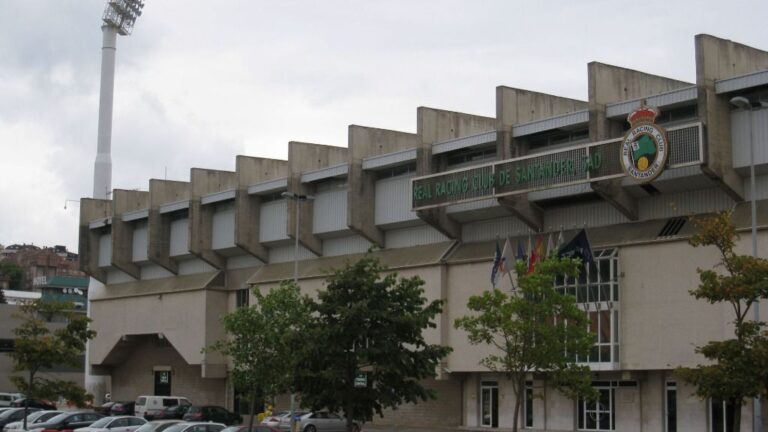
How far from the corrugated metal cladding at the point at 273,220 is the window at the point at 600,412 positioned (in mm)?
22441

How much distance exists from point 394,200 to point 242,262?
51.4 ft

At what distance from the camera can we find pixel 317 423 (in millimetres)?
52594

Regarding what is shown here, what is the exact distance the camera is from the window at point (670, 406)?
45.8m

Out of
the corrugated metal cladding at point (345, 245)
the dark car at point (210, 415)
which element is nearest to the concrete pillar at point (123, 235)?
the corrugated metal cladding at point (345, 245)

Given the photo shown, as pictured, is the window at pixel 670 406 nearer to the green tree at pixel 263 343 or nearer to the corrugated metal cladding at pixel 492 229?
the corrugated metal cladding at pixel 492 229

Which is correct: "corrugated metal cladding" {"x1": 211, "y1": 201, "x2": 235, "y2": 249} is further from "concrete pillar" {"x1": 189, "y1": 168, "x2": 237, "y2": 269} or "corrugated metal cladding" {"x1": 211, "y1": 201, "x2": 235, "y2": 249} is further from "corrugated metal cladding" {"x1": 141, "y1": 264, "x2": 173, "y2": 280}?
"corrugated metal cladding" {"x1": 141, "y1": 264, "x2": 173, "y2": 280}

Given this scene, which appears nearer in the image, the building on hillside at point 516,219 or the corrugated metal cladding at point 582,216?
the building on hillside at point 516,219

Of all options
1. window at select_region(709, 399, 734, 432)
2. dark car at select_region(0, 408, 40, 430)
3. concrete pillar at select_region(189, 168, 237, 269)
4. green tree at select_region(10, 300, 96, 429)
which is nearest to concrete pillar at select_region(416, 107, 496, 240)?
window at select_region(709, 399, 734, 432)

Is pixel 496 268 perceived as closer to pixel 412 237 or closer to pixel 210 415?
pixel 412 237

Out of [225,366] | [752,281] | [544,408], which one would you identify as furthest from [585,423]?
[225,366]

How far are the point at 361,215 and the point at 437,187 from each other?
7.02 m

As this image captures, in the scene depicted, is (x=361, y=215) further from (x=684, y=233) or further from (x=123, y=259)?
(x=123, y=259)

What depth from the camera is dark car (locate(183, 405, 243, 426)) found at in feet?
192

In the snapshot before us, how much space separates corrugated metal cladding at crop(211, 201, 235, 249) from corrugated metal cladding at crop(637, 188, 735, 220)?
2977 cm
